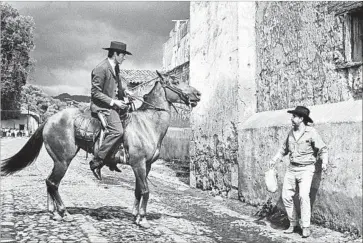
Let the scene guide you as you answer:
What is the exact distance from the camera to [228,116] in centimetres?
952

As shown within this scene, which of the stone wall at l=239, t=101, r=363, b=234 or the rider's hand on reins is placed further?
the rider's hand on reins

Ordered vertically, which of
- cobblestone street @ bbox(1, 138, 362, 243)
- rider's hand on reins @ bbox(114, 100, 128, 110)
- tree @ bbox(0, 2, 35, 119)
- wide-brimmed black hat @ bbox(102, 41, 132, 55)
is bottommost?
cobblestone street @ bbox(1, 138, 362, 243)

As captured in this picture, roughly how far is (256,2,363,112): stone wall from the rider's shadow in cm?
333

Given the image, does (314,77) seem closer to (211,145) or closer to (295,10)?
(295,10)

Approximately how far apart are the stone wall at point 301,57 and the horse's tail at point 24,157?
15.1ft

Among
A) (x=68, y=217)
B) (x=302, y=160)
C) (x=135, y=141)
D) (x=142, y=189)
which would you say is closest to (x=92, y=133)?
(x=135, y=141)

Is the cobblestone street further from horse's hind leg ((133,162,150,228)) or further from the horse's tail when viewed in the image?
the horse's tail

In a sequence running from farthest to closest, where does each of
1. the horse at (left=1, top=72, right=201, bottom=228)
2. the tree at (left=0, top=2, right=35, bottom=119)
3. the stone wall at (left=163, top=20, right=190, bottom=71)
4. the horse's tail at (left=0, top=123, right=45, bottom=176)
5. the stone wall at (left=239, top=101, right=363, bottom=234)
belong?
the tree at (left=0, top=2, right=35, bottom=119), the stone wall at (left=163, top=20, right=190, bottom=71), the horse's tail at (left=0, top=123, right=45, bottom=176), the horse at (left=1, top=72, right=201, bottom=228), the stone wall at (left=239, top=101, right=363, bottom=234)

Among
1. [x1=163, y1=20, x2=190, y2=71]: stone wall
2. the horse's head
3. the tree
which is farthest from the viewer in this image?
the tree

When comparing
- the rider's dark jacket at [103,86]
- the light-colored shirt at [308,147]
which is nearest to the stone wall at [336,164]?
the light-colored shirt at [308,147]

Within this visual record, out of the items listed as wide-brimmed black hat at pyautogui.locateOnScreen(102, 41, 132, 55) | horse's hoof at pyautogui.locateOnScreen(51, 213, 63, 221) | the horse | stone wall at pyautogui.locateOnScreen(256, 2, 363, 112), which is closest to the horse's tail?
the horse

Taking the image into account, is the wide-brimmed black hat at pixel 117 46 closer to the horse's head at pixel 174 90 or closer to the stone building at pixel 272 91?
the horse's head at pixel 174 90

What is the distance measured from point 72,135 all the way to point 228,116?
12.9 ft

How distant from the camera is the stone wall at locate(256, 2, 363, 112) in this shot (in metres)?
6.48
